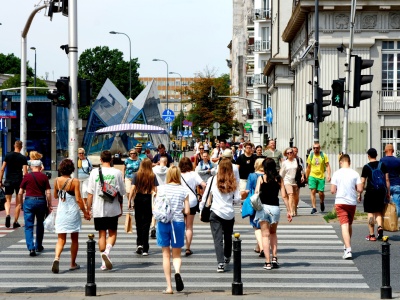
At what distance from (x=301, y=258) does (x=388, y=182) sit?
111 inches

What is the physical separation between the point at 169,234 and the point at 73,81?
8915 mm

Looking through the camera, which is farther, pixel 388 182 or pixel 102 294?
pixel 388 182

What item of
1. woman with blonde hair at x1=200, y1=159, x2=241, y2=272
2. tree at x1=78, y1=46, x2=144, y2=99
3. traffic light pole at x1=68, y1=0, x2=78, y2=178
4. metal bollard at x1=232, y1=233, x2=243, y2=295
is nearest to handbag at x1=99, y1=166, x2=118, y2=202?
woman with blonde hair at x1=200, y1=159, x2=241, y2=272

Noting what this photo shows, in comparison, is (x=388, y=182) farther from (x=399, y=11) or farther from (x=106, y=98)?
(x=106, y=98)

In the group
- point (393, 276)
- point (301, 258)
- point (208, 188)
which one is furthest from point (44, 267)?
point (393, 276)

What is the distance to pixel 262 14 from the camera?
100 metres

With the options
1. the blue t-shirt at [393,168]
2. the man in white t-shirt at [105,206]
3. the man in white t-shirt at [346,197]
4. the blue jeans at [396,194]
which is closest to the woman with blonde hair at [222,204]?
the man in white t-shirt at [105,206]

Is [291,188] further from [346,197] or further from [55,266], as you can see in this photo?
[55,266]

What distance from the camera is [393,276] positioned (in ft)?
45.2

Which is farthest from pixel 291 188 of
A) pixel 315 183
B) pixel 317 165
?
pixel 317 165

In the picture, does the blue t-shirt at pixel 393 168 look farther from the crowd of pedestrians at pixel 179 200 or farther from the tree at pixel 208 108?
the tree at pixel 208 108

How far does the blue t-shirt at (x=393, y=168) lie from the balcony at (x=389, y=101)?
2257 centimetres

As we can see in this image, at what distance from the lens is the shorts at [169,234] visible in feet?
41.4

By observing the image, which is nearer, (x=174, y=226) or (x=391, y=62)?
(x=174, y=226)
